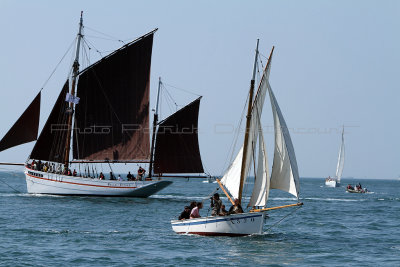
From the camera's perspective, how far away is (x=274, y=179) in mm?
34750

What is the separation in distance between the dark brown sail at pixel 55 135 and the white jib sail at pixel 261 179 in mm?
36341

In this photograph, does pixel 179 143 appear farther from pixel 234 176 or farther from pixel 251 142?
pixel 251 142

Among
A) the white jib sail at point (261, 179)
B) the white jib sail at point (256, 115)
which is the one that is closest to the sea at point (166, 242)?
the white jib sail at point (261, 179)

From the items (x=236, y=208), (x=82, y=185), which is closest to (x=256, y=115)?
(x=236, y=208)

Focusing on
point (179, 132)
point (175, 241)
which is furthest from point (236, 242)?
point (179, 132)

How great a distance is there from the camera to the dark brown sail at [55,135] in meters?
66.9

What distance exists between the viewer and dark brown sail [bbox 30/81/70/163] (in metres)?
66.9

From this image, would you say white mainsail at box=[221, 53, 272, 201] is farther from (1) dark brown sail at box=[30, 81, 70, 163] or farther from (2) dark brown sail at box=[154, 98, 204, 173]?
(1) dark brown sail at box=[30, 81, 70, 163]

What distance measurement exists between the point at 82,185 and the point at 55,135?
5.92 metres

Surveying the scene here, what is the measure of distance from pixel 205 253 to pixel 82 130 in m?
39.3

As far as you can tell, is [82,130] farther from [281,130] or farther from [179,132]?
[281,130]

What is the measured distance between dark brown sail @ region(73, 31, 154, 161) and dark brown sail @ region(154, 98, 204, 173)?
5.61 feet

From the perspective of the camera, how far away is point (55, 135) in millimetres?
67875

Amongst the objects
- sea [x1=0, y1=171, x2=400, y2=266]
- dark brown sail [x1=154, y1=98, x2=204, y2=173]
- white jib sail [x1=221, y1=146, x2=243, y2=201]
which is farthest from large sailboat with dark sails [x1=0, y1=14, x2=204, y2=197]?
white jib sail [x1=221, y1=146, x2=243, y2=201]
